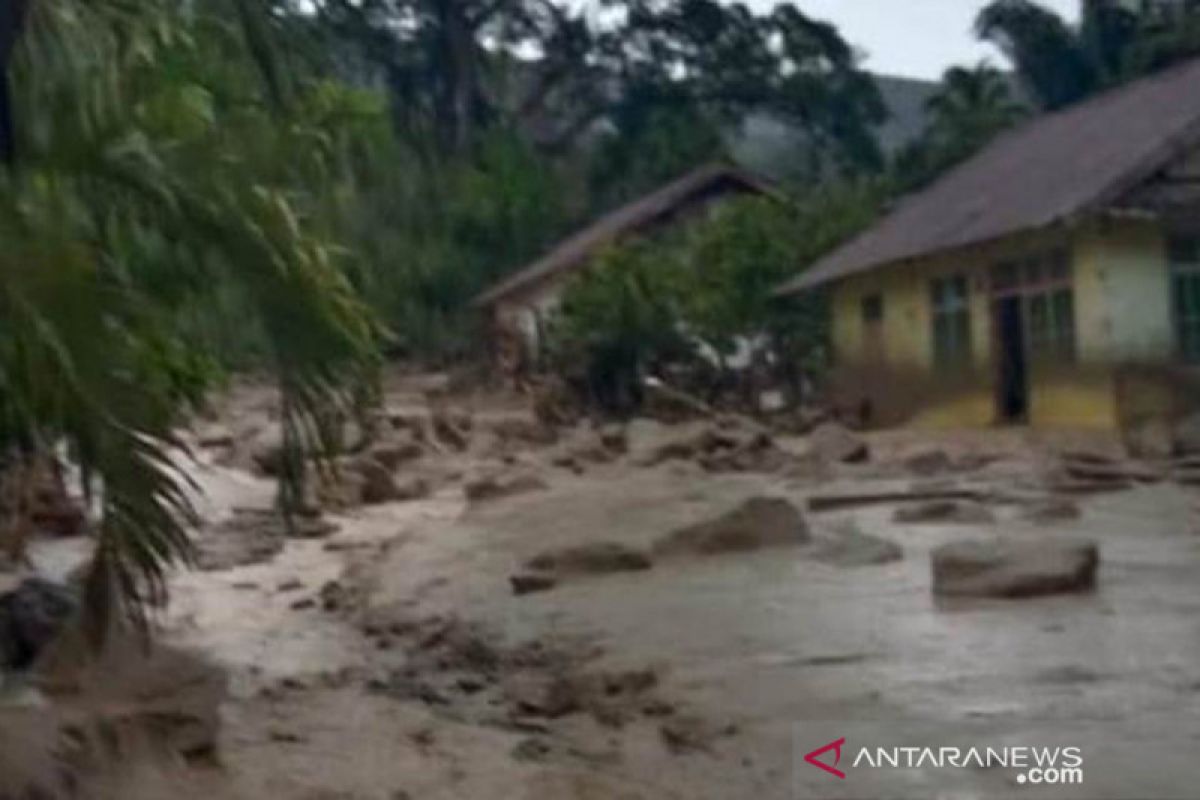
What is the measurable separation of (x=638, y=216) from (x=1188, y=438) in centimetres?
2227

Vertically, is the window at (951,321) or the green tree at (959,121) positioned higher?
the green tree at (959,121)

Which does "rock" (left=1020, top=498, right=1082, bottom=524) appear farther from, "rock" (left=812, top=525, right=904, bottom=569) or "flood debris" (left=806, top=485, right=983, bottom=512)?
"rock" (left=812, top=525, right=904, bottom=569)

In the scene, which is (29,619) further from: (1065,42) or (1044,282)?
(1065,42)

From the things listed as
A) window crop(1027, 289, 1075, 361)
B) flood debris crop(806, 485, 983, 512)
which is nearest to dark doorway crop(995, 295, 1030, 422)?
window crop(1027, 289, 1075, 361)

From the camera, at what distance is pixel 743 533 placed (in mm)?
13266

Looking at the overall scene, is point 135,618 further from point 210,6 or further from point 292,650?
point 292,650

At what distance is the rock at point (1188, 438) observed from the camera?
59.1ft

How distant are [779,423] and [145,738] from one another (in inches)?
894

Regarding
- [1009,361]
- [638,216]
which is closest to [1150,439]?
[1009,361]

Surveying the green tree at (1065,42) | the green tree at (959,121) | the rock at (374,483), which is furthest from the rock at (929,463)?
the green tree at (1065,42)

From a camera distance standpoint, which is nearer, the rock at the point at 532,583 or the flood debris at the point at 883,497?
the rock at the point at 532,583

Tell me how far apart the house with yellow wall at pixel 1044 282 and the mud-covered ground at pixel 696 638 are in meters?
3.17

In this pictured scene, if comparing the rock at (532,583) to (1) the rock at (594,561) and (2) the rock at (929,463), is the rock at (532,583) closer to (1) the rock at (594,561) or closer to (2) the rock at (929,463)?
(1) the rock at (594,561)

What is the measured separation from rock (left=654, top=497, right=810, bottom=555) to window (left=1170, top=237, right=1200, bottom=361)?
10994 millimetres
